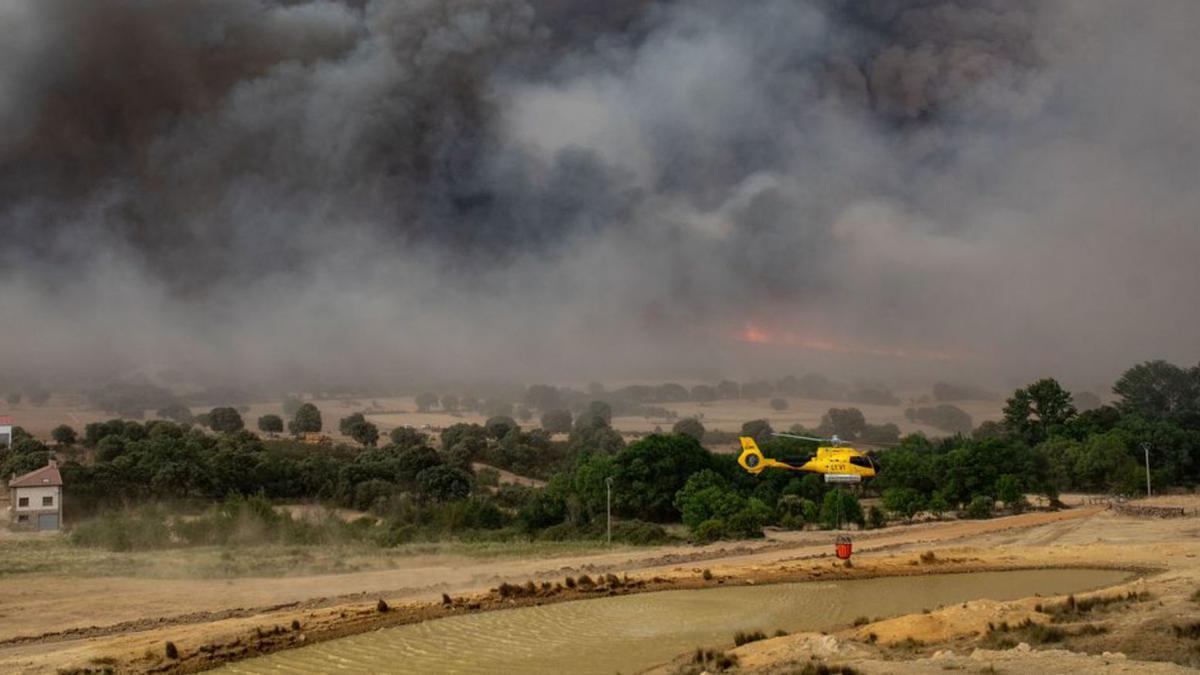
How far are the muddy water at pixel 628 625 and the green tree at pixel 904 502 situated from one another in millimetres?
26587

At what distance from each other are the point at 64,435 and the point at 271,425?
3920 centimetres

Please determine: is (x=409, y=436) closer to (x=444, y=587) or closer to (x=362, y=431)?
(x=362, y=431)

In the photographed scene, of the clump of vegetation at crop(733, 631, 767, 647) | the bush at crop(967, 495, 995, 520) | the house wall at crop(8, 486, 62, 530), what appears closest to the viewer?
the clump of vegetation at crop(733, 631, 767, 647)

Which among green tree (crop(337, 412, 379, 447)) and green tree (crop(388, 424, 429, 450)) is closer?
green tree (crop(388, 424, 429, 450))

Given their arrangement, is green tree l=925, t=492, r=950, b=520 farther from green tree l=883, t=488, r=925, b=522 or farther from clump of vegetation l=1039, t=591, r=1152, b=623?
clump of vegetation l=1039, t=591, r=1152, b=623

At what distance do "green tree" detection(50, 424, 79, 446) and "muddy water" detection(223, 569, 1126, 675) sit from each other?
7695cm

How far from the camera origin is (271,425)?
13012 centimetres

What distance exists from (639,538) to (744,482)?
20.9m

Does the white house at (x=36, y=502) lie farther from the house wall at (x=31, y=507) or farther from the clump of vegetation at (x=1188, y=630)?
the clump of vegetation at (x=1188, y=630)

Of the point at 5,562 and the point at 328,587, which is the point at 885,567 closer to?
the point at 328,587

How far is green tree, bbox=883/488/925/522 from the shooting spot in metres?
63.2

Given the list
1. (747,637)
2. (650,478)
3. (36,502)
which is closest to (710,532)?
(650,478)

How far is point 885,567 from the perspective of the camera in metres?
38.0

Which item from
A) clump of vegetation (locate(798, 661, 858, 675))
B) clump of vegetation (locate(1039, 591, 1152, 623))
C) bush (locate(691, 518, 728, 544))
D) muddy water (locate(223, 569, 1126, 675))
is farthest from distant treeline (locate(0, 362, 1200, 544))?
clump of vegetation (locate(798, 661, 858, 675))
